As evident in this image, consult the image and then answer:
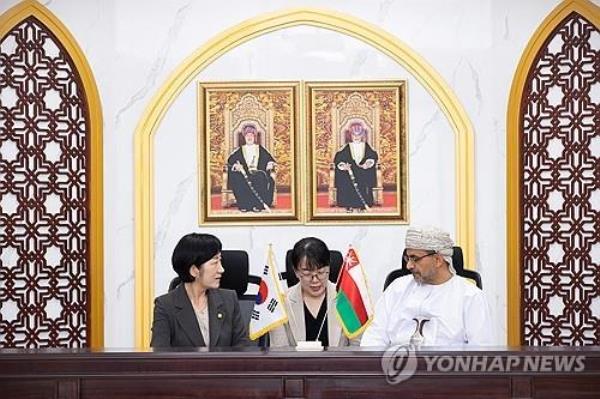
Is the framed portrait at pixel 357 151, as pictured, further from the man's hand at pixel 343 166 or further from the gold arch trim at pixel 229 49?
the gold arch trim at pixel 229 49

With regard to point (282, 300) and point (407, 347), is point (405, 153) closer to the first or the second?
point (282, 300)

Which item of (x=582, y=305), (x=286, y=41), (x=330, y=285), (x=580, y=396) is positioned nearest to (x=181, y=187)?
(x=286, y=41)

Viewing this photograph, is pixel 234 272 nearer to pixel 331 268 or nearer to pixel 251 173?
pixel 331 268

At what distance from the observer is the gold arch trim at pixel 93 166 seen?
21.2 feet

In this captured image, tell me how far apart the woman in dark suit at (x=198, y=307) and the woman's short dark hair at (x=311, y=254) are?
43 centimetres

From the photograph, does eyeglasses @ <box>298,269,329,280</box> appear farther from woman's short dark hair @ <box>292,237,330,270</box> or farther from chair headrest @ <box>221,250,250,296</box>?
chair headrest @ <box>221,250,250,296</box>

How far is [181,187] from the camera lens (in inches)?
259

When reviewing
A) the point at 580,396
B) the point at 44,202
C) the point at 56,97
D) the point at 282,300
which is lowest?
the point at 580,396

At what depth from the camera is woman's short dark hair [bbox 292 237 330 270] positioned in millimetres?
4941

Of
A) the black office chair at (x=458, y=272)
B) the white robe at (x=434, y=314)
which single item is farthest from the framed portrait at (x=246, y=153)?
the white robe at (x=434, y=314)

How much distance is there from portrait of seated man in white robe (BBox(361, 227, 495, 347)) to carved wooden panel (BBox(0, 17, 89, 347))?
2603mm

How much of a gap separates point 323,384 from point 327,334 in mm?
1076

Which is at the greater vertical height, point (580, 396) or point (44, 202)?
point (44, 202)

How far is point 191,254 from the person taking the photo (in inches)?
183
